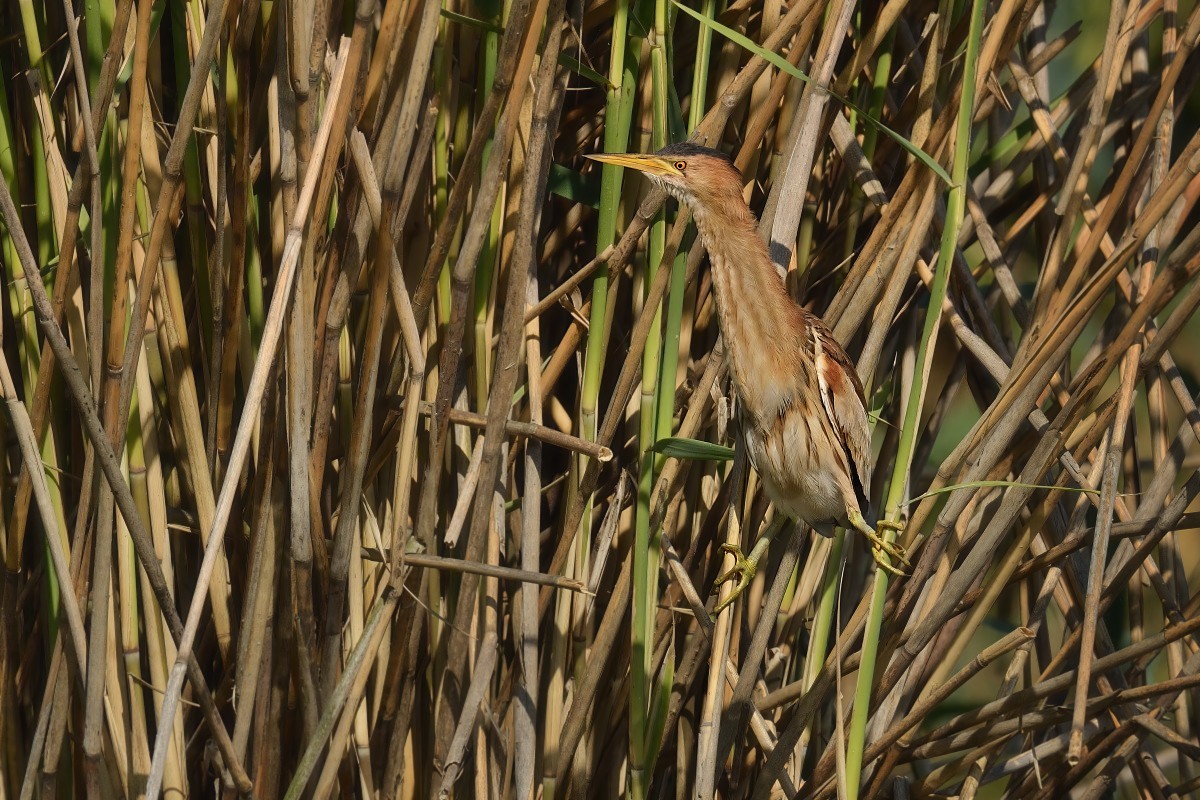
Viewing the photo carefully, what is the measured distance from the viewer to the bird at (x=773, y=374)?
1373mm

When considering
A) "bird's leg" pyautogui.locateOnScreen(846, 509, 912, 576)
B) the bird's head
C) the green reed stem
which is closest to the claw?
"bird's leg" pyautogui.locateOnScreen(846, 509, 912, 576)

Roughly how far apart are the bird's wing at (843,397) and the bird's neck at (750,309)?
0.03 m

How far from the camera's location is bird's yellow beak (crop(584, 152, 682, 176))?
52.1 inches

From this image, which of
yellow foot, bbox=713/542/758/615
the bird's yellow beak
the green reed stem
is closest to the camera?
the green reed stem

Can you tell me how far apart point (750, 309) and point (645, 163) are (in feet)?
0.72

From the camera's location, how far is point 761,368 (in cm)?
148

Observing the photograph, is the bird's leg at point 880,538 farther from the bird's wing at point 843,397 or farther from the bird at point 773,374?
the bird's wing at point 843,397

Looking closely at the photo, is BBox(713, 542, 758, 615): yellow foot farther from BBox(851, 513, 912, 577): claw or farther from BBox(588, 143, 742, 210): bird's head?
BBox(588, 143, 742, 210): bird's head

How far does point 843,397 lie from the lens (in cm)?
150

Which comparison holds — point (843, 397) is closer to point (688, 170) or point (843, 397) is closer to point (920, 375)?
point (920, 375)

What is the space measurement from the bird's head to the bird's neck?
0.09 ft

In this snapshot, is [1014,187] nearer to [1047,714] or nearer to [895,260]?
[895,260]

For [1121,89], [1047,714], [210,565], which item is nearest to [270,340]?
[210,565]

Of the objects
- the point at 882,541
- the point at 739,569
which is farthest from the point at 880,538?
the point at 739,569
